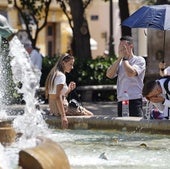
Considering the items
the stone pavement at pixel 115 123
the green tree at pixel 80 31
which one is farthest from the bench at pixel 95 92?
the stone pavement at pixel 115 123

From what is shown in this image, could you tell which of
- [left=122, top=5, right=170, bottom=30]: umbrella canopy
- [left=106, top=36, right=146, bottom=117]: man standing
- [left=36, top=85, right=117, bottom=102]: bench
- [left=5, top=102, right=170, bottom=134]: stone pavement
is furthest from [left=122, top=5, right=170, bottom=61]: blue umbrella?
[left=36, top=85, right=117, bottom=102]: bench

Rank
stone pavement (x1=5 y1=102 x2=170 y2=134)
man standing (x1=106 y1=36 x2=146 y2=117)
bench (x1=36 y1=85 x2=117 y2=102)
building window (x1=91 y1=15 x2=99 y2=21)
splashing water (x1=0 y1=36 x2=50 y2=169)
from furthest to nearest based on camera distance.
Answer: building window (x1=91 y1=15 x2=99 y2=21) < bench (x1=36 y1=85 x2=117 y2=102) < man standing (x1=106 y1=36 x2=146 y2=117) < stone pavement (x1=5 y1=102 x2=170 y2=134) < splashing water (x1=0 y1=36 x2=50 y2=169)

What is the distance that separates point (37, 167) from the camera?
17.6 ft

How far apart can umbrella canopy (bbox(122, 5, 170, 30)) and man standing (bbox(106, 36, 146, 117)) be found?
1247 mm

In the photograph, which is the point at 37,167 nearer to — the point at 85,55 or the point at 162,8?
the point at 162,8

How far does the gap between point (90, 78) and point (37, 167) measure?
1305cm

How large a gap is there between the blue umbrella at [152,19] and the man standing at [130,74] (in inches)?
49.0

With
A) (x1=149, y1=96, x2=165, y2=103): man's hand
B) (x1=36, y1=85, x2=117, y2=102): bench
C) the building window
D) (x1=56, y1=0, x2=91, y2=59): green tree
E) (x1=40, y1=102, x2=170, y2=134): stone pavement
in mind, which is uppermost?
the building window

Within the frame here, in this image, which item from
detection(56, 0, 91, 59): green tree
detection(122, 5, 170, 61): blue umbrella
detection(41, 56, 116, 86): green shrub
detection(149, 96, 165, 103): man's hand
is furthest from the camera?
detection(56, 0, 91, 59): green tree

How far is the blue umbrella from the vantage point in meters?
11.0

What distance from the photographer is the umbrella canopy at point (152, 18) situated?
11.0m

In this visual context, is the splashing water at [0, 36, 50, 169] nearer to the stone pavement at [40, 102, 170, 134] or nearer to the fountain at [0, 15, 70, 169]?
the fountain at [0, 15, 70, 169]

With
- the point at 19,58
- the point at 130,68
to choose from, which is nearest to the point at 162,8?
the point at 130,68

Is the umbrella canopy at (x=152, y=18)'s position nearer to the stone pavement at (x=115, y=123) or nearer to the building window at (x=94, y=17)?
the stone pavement at (x=115, y=123)
